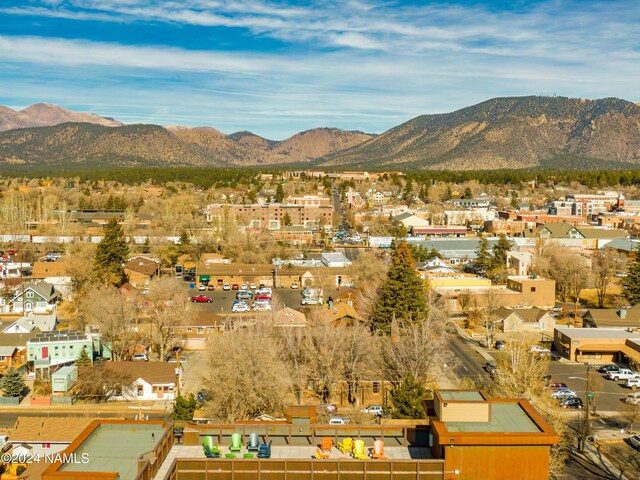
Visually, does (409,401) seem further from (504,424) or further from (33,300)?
(33,300)

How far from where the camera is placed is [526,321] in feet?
123

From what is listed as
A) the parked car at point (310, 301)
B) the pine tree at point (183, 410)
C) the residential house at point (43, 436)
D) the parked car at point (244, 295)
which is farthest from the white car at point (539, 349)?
the residential house at point (43, 436)

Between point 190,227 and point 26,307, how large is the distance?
34.6m

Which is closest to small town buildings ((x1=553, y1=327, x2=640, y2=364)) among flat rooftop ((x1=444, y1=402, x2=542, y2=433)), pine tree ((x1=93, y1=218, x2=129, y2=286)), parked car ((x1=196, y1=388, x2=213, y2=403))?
parked car ((x1=196, y1=388, x2=213, y2=403))

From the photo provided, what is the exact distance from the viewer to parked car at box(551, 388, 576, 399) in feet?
84.9

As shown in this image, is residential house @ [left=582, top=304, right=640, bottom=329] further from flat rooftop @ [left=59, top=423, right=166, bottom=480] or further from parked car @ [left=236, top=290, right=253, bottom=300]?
flat rooftop @ [left=59, top=423, right=166, bottom=480]

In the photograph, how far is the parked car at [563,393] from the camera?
2589 cm

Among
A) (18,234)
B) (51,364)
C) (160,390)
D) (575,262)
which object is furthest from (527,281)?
(18,234)

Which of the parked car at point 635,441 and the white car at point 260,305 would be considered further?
the white car at point 260,305

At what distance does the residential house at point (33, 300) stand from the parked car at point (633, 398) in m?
34.1

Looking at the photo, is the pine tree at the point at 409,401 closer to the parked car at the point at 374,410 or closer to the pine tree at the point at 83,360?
the parked car at the point at 374,410

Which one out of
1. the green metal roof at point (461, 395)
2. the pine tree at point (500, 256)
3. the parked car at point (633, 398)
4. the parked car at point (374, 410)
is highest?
the green metal roof at point (461, 395)

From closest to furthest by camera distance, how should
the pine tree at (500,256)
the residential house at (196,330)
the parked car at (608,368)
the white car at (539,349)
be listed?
the parked car at (608,368) → the white car at (539,349) → the residential house at (196,330) → the pine tree at (500,256)

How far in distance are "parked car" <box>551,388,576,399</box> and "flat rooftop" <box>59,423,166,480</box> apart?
1794 centimetres
